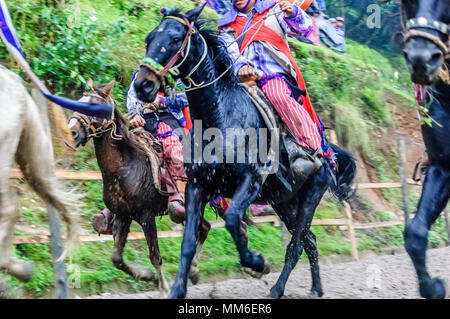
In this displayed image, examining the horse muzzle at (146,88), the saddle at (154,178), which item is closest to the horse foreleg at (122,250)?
the saddle at (154,178)

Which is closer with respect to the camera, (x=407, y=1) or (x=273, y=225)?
(x=407, y=1)

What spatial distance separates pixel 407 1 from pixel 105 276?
4.42 metres

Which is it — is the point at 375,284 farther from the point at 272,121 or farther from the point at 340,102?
the point at 340,102

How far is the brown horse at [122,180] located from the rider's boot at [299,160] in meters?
1.53

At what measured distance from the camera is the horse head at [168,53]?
4980 mm

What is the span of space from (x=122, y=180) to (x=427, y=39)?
11.7 feet

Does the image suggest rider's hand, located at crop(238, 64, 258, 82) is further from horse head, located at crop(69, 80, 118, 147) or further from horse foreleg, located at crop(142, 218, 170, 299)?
horse foreleg, located at crop(142, 218, 170, 299)

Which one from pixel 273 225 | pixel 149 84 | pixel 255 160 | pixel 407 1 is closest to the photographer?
pixel 407 1

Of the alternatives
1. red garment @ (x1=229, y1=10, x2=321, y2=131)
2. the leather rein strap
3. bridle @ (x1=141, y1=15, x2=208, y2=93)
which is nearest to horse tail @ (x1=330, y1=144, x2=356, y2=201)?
red garment @ (x1=229, y1=10, x2=321, y2=131)

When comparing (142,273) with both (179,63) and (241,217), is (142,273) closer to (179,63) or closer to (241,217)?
(241,217)

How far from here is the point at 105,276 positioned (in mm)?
7078

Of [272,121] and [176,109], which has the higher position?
[272,121]

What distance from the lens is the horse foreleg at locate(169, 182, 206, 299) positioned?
5.04 metres
